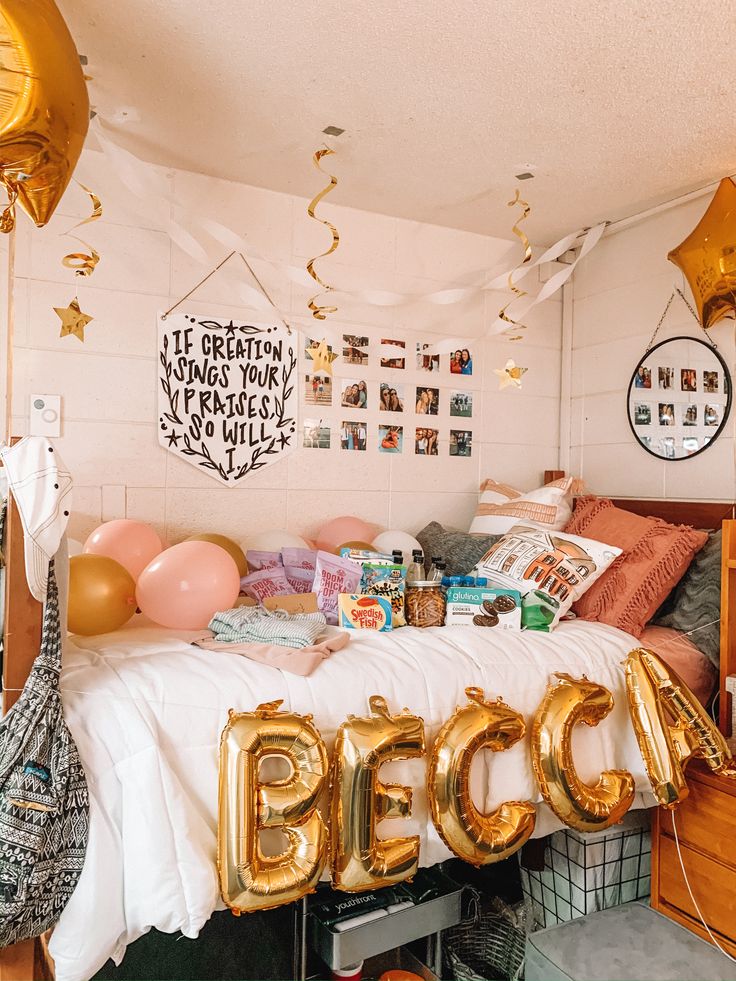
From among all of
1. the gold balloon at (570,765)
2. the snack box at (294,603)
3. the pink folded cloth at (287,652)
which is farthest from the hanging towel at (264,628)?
the gold balloon at (570,765)

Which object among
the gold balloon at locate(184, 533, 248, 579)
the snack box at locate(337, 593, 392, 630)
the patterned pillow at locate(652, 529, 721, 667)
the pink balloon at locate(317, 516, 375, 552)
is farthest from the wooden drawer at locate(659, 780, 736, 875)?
the gold balloon at locate(184, 533, 248, 579)

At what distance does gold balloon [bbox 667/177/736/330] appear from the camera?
92.2 inches

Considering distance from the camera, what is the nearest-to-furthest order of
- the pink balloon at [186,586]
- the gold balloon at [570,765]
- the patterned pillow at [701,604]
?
the gold balloon at [570,765]
the pink balloon at [186,586]
the patterned pillow at [701,604]

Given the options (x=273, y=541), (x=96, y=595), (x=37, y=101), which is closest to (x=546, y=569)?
(x=273, y=541)

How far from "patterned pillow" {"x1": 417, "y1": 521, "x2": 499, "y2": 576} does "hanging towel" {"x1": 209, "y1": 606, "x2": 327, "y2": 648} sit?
2.39ft

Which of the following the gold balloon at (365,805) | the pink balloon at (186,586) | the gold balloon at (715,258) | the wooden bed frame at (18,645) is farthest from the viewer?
the gold balloon at (715,258)

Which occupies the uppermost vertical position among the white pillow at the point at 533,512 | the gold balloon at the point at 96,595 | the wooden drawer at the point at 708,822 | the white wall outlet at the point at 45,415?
the white wall outlet at the point at 45,415

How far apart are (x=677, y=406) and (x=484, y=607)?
1.21 meters

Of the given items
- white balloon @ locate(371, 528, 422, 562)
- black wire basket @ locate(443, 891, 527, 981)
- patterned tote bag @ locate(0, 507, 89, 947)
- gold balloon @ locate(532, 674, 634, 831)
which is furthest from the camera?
white balloon @ locate(371, 528, 422, 562)

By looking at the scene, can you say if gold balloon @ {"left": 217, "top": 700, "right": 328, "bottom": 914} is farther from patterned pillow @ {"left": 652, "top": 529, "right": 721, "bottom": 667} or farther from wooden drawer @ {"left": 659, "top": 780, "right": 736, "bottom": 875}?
patterned pillow @ {"left": 652, "top": 529, "right": 721, "bottom": 667}

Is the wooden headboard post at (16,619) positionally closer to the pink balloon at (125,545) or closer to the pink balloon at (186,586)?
the pink balloon at (186,586)

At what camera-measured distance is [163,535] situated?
257cm

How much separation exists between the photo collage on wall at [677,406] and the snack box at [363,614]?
1389 mm

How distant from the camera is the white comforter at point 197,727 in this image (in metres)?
1.38
